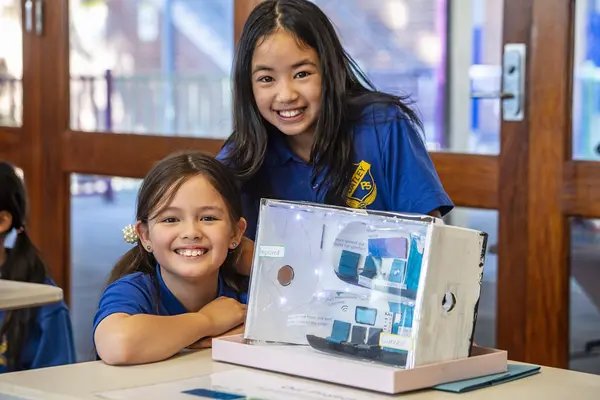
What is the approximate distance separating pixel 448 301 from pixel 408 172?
578mm

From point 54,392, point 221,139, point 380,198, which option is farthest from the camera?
point 221,139

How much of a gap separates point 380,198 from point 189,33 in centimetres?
176

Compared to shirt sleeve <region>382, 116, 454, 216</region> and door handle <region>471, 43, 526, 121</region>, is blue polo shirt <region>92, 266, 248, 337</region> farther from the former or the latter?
door handle <region>471, 43, 526, 121</region>

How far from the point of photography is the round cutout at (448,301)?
1.37 meters

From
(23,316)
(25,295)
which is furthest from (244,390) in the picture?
(23,316)

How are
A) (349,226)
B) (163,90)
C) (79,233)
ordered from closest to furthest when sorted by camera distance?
(349,226), (163,90), (79,233)

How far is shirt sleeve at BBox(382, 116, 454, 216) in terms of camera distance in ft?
6.24

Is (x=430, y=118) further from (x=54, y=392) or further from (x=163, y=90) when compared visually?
(x=54, y=392)

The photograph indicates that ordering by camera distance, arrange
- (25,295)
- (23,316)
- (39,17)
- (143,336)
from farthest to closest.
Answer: (39,17) < (23,316) < (25,295) < (143,336)

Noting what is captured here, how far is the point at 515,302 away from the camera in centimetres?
278

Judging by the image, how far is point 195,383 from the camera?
139cm

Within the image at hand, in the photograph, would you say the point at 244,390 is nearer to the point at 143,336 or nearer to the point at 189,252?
the point at 143,336

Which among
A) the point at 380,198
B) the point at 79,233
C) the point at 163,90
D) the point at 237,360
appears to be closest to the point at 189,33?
the point at 163,90

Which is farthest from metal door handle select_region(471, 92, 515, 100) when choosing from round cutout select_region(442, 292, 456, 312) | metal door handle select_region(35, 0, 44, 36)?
metal door handle select_region(35, 0, 44, 36)
